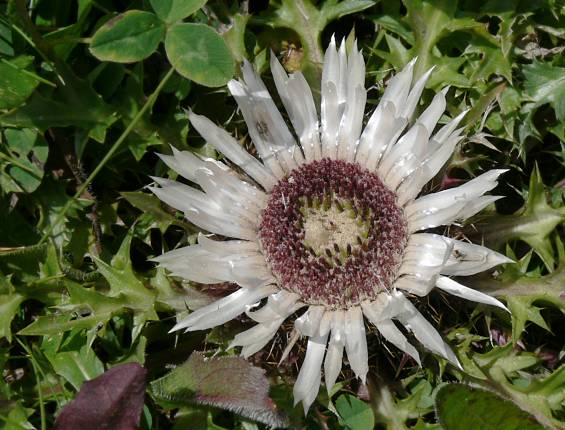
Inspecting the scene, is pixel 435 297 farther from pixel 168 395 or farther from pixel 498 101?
pixel 168 395

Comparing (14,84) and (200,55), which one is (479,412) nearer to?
(200,55)

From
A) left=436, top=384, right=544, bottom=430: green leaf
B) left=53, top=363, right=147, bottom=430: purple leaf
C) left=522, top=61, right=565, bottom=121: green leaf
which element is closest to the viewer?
left=53, top=363, right=147, bottom=430: purple leaf

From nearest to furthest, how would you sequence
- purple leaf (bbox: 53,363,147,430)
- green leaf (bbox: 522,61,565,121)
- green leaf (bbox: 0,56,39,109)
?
purple leaf (bbox: 53,363,147,430) < green leaf (bbox: 0,56,39,109) < green leaf (bbox: 522,61,565,121)

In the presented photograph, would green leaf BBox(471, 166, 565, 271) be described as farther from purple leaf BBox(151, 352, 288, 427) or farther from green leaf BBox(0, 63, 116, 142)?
green leaf BBox(0, 63, 116, 142)

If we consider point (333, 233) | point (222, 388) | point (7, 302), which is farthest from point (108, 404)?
point (333, 233)

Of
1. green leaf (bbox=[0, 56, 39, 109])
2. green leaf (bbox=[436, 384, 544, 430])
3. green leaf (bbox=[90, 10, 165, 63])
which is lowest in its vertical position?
green leaf (bbox=[436, 384, 544, 430])

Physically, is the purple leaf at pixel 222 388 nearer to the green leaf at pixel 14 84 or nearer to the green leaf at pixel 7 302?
the green leaf at pixel 7 302

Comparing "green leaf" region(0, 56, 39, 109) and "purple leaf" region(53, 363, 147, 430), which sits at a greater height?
"green leaf" region(0, 56, 39, 109)

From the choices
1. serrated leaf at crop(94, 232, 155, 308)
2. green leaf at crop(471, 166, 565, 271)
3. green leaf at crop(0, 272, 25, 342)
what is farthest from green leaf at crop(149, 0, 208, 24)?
green leaf at crop(471, 166, 565, 271)

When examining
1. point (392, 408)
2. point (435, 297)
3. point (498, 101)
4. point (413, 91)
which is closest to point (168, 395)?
point (392, 408)
